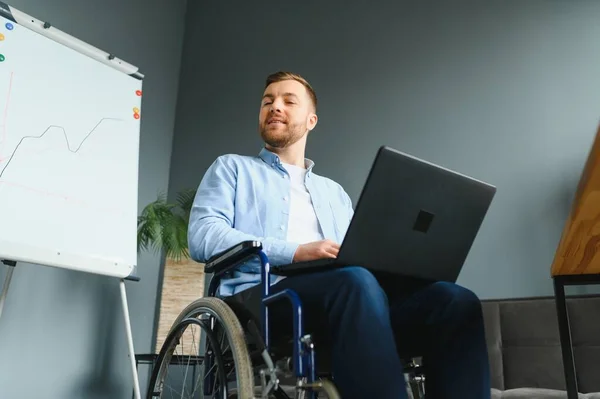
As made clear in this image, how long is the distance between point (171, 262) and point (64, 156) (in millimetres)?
842

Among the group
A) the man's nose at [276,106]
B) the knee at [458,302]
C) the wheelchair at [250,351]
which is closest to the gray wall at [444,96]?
the man's nose at [276,106]

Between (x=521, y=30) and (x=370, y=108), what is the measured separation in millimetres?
803

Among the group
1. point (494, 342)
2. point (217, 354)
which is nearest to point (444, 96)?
point (494, 342)

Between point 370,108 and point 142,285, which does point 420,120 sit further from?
point 142,285

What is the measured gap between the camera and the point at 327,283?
1.06m

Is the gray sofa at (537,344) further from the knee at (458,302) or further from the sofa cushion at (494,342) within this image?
the knee at (458,302)

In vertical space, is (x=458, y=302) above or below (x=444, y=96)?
below

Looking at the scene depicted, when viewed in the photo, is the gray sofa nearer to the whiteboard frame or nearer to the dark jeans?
the dark jeans

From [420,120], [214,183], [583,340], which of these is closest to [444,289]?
[214,183]

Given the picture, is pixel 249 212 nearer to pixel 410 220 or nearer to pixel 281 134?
pixel 281 134

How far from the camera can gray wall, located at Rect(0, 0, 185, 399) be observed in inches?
89.7

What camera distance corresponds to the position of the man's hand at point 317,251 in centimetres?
114

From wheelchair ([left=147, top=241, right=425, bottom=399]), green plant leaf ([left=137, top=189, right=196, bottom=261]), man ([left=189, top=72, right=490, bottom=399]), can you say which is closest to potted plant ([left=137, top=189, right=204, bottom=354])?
green plant leaf ([left=137, top=189, right=196, bottom=261])

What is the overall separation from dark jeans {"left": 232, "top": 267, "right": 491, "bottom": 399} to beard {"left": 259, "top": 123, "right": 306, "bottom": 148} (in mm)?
596
